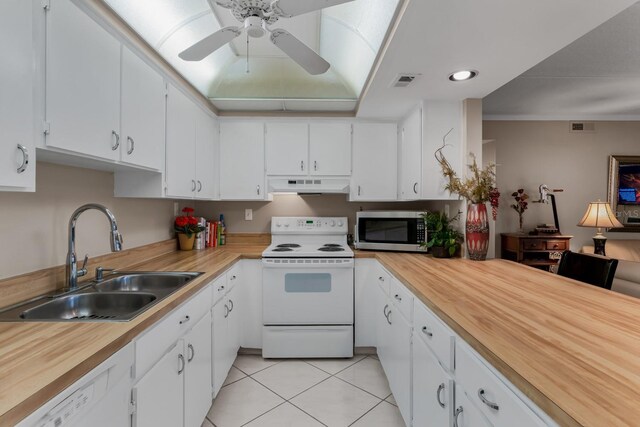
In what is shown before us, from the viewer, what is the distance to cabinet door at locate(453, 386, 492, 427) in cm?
97

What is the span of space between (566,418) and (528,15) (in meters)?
1.53

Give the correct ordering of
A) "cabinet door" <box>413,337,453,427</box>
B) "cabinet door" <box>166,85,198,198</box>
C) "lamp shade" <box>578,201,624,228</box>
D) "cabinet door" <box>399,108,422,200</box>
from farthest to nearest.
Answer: "lamp shade" <box>578,201,624,228</box>, "cabinet door" <box>399,108,422,200</box>, "cabinet door" <box>166,85,198,198</box>, "cabinet door" <box>413,337,453,427</box>

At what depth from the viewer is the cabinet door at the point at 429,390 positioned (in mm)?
1200

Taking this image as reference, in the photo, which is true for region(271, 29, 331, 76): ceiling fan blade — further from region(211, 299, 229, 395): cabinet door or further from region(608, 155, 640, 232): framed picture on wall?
region(608, 155, 640, 232): framed picture on wall

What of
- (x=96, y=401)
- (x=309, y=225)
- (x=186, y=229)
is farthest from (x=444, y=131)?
(x=96, y=401)

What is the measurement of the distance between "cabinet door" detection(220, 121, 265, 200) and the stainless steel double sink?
1302 mm

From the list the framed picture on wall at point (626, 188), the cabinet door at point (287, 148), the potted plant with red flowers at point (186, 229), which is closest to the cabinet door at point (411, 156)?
the cabinet door at point (287, 148)

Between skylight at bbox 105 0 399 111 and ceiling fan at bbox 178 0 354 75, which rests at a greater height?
skylight at bbox 105 0 399 111

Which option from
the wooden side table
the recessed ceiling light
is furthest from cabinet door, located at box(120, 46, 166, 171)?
the wooden side table

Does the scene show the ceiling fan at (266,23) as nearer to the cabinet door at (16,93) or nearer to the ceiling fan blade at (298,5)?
the ceiling fan blade at (298,5)

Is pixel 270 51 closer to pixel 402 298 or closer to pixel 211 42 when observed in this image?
pixel 211 42

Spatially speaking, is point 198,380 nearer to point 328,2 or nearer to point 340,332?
point 340,332

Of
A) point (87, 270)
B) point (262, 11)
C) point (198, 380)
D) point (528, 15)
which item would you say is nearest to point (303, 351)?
point (198, 380)

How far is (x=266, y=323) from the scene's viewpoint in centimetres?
266
